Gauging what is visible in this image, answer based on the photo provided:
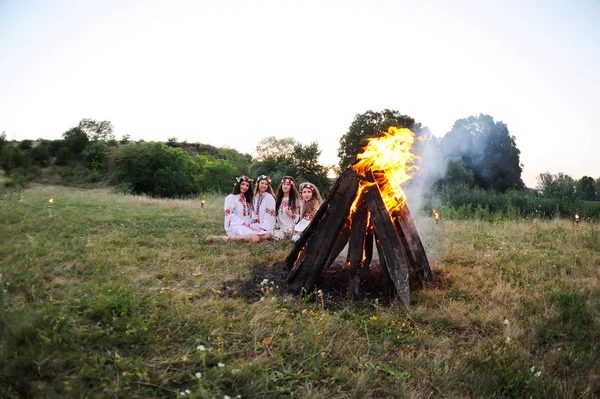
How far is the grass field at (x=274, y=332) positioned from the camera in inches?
102

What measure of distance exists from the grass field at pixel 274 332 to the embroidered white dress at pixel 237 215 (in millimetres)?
2276

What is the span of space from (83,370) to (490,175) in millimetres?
29418

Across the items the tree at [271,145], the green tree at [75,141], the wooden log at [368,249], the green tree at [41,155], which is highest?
the tree at [271,145]

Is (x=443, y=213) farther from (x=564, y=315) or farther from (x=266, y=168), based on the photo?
(x=266, y=168)

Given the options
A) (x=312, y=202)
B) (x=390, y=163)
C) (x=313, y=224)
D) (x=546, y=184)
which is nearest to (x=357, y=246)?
(x=313, y=224)

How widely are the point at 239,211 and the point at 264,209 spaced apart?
623mm

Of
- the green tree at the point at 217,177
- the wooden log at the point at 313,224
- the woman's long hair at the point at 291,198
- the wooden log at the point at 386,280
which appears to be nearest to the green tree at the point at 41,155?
the green tree at the point at 217,177

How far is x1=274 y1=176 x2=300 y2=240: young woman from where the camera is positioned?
29.1ft

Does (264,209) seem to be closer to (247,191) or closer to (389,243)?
(247,191)

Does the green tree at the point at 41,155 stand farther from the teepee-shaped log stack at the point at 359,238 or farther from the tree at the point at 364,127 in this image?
the teepee-shaped log stack at the point at 359,238

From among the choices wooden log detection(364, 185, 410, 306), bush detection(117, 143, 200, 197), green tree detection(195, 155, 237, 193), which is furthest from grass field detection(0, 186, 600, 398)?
green tree detection(195, 155, 237, 193)

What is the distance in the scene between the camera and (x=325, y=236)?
4.66 metres

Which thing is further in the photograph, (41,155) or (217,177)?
(217,177)

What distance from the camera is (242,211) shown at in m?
8.87
